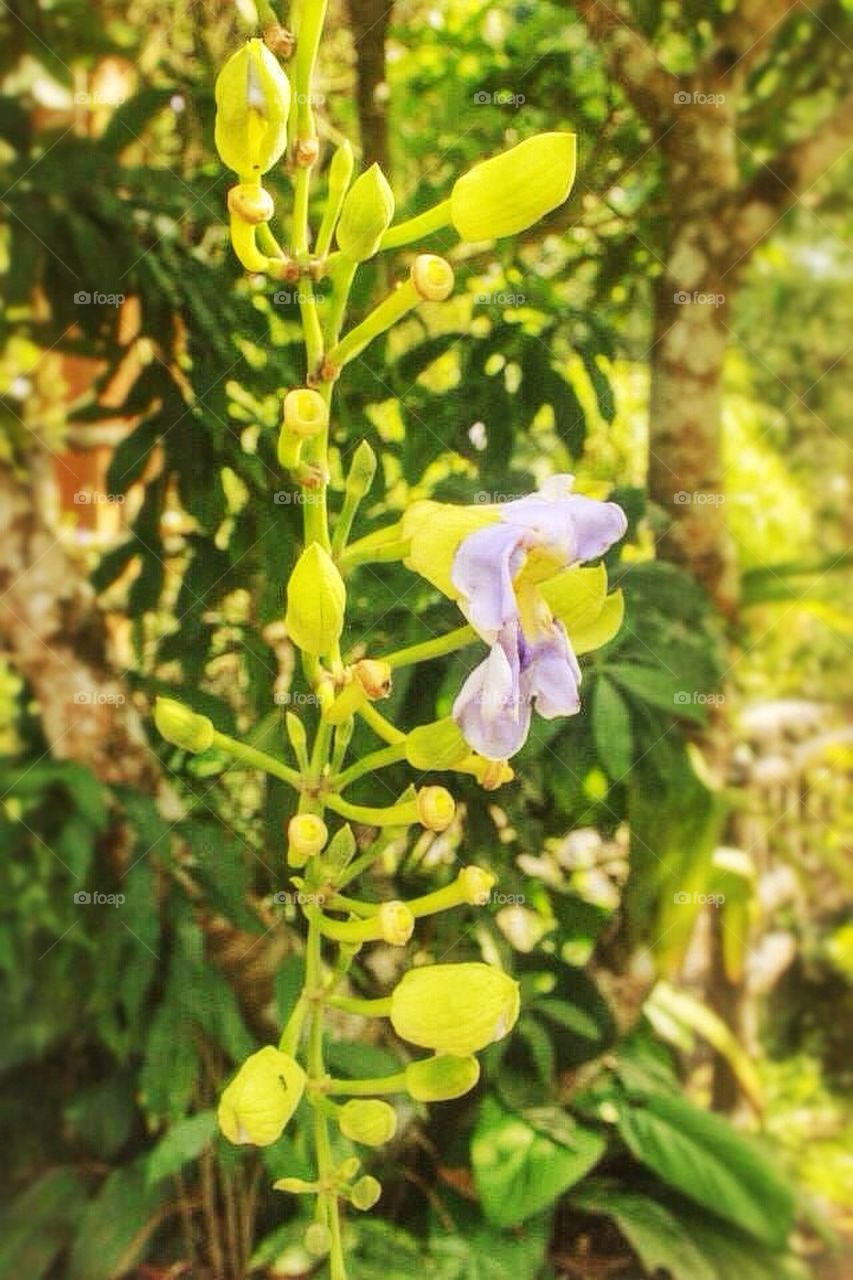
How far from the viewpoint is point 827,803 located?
581 millimetres

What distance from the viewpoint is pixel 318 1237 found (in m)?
0.48

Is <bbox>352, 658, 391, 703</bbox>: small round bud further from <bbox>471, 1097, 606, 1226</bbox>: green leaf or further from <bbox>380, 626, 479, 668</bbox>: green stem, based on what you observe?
<bbox>471, 1097, 606, 1226</bbox>: green leaf

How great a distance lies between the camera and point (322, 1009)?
1.55 feet

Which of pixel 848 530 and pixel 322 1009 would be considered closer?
pixel 322 1009

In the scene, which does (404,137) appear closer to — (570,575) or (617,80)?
(617,80)

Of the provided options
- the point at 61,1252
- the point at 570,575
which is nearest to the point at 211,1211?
the point at 61,1252

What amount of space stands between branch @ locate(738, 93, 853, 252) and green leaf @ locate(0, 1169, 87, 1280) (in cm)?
52

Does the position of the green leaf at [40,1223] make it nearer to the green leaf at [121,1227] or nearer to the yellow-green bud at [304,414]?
the green leaf at [121,1227]

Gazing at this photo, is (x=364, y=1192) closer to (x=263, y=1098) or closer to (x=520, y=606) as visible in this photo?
(x=263, y=1098)

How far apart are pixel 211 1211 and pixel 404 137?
0.45 m

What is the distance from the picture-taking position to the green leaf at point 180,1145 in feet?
1.61

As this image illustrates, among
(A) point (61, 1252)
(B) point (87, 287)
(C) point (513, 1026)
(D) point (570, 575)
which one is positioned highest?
(B) point (87, 287)

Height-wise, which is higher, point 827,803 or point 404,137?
point 404,137

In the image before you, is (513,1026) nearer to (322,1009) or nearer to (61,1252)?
(322,1009)
